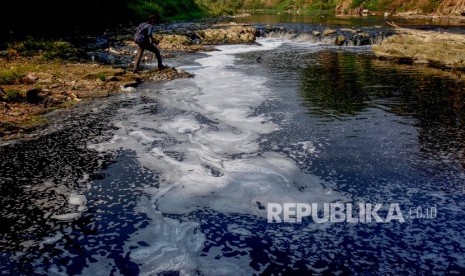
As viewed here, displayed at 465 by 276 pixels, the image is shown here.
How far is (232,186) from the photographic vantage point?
7.32 meters

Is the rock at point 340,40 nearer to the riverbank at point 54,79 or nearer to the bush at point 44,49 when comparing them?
the riverbank at point 54,79

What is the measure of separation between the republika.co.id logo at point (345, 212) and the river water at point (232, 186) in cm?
6

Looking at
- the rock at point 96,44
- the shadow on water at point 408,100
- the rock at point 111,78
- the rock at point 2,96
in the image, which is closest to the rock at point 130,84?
the rock at point 111,78

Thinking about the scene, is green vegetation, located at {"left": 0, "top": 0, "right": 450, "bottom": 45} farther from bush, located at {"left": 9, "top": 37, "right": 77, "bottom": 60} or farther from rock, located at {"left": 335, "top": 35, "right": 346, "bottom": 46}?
rock, located at {"left": 335, "top": 35, "right": 346, "bottom": 46}

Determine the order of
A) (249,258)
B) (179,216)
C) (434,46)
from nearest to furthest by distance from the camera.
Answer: (249,258) → (179,216) → (434,46)

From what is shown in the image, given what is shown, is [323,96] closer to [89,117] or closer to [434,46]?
[89,117]

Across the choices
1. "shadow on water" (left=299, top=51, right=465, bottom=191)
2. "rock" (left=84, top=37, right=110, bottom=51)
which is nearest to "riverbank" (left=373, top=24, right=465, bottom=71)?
"shadow on water" (left=299, top=51, right=465, bottom=191)

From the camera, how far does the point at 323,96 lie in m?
14.5

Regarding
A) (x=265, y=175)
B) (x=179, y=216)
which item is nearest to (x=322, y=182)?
(x=265, y=175)

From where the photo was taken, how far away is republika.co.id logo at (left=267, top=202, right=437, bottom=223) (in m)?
6.12

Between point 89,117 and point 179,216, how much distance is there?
6653 mm

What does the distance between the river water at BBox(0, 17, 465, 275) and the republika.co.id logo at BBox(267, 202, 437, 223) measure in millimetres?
60

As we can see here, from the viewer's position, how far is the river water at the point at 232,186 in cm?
524

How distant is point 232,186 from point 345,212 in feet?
6.90
